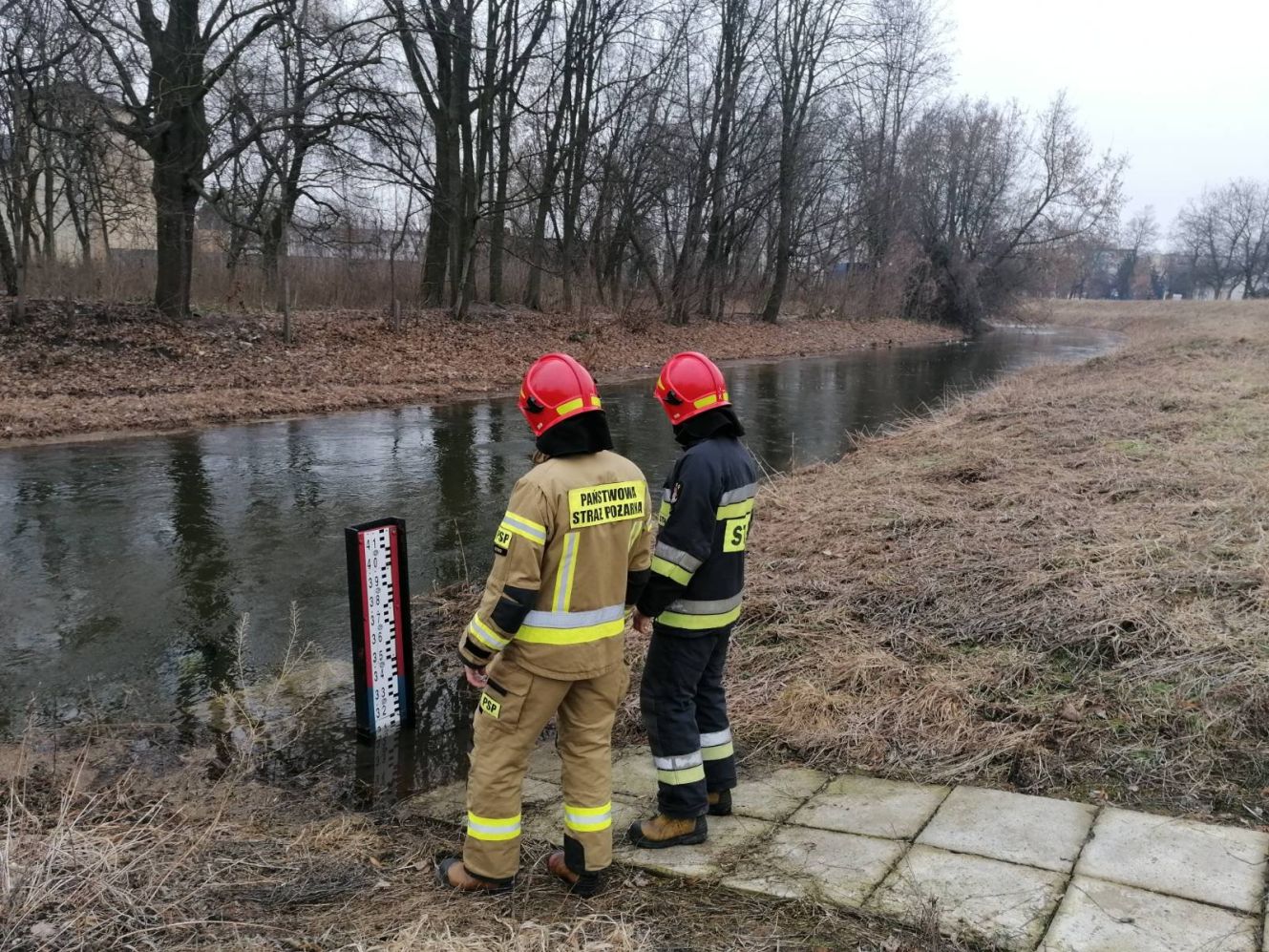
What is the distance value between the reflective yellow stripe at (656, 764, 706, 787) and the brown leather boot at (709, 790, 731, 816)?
24 cm

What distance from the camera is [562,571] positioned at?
3096mm

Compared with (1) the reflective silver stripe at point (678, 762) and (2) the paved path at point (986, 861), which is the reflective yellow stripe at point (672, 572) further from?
(2) the paved path at point (986, 861)

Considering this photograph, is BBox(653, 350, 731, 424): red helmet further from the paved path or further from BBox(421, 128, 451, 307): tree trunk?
BBox(421, 128, 451, 307): tree trunk

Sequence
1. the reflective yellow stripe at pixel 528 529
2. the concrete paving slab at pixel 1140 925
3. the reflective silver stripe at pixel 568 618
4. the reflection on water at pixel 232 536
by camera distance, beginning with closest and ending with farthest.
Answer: the concrete paving slab at pixel 1140 925 < the reflective yellow stripe at pixel 528 529 < the reflective silver stripe at pixel 568 618 < the reflection on water at pixel 232 536

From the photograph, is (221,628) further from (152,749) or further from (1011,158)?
(1011,158)

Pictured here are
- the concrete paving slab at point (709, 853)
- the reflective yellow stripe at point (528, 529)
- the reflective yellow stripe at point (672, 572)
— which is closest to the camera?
the reflective yellow stripe at point (528, 529)

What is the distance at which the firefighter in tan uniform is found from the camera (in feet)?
9.95

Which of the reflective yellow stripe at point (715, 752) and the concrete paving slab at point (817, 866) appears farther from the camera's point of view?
the reflective yellow stripe at point (715, 752)

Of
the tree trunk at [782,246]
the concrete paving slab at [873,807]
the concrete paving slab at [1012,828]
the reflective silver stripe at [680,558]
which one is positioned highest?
the tree trunk at [782,246]

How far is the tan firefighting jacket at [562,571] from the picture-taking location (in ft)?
9.85

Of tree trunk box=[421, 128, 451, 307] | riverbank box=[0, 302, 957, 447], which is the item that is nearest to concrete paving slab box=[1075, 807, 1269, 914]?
riverbank box=[0, 302, 957, 447]

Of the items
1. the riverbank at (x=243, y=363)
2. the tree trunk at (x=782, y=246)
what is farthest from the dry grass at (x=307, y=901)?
the tree trunk at (x=782, y=246)

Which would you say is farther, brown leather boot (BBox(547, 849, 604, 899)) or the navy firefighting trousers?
the navy firefighting trousers

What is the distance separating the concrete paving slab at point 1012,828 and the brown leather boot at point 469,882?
4.99 feet
